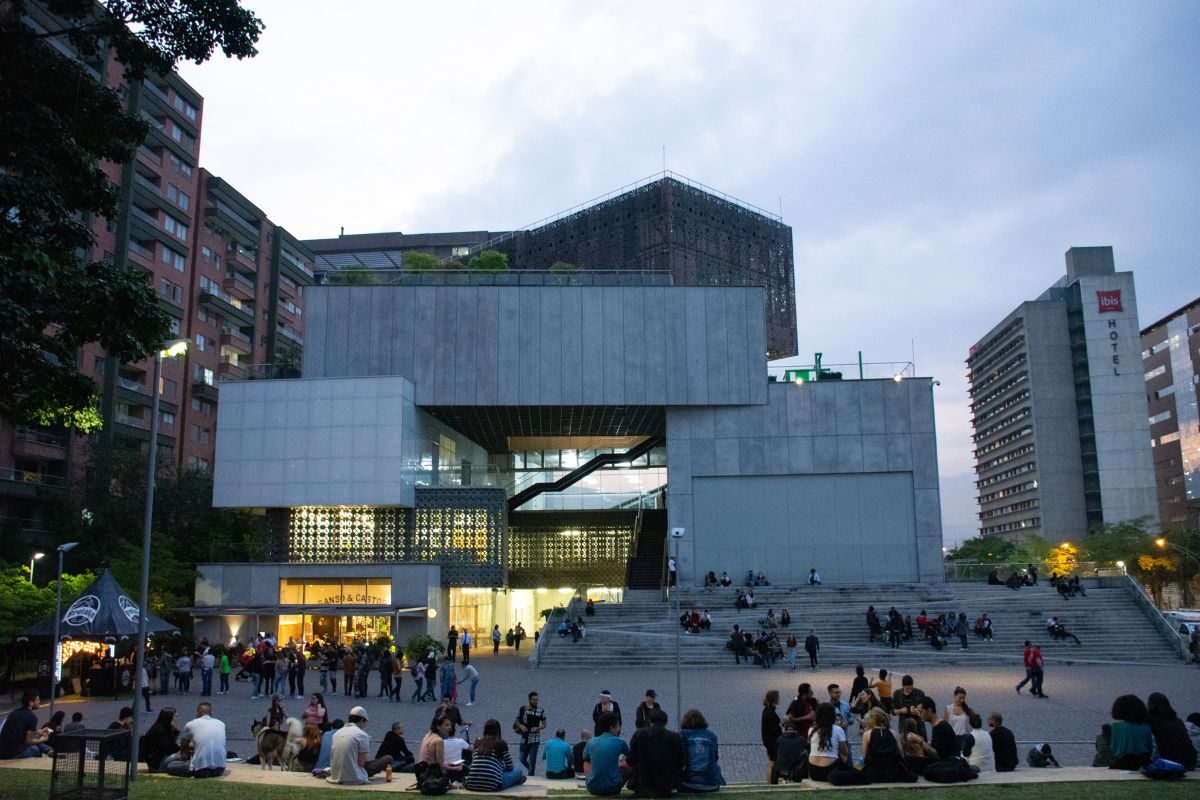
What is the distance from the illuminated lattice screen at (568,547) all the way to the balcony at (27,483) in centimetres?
2514

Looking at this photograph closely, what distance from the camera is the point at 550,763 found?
13.4 metres

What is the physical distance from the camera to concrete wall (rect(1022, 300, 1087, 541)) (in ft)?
387

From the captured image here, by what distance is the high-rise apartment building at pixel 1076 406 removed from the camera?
111 meters

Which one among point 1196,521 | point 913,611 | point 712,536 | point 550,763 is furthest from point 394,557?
point 1196,521

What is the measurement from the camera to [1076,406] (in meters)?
119

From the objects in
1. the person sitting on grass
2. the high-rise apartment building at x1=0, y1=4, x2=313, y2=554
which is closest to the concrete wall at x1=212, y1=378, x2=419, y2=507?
the high-rise apartment building at x1=0, y1=4, x2=313, y2=554

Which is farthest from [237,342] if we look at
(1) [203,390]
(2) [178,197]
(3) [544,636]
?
(3) [544,636]

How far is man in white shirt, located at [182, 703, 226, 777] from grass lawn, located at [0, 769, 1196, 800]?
390mm

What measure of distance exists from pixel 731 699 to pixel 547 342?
23.7m

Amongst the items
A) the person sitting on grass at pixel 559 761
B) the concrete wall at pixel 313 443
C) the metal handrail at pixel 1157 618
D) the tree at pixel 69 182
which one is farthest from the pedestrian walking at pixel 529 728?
the metal handrail at pixel 1157 618

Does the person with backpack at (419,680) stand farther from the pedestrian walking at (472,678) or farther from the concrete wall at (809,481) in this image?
the concrete wall at (809,481)

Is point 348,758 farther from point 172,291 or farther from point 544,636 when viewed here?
point 172,291

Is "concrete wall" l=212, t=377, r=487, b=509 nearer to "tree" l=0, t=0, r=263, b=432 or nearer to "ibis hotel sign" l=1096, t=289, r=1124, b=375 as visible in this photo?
"tree" l=0, t=0, r=263, b=432

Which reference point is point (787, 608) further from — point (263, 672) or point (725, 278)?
point (725, 278)
